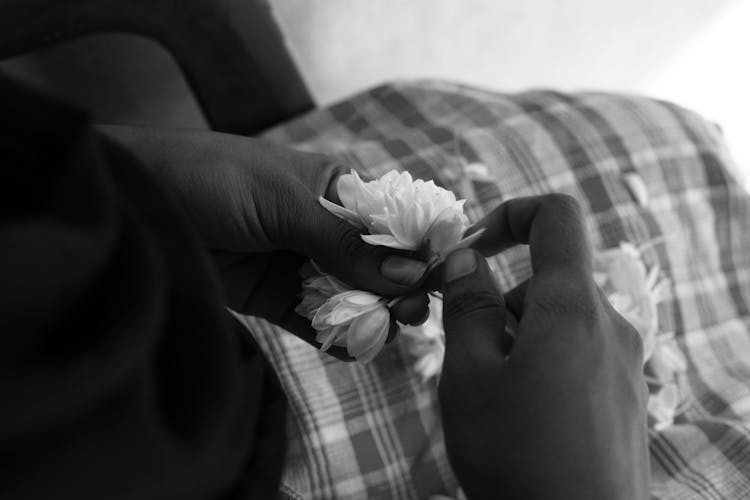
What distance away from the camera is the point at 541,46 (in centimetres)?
155

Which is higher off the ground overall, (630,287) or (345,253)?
(345,253)

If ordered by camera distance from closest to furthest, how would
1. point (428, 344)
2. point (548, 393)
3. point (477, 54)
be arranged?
point (548, 393) → point (428, 344) → point (477, 54)

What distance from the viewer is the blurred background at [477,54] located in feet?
3.77

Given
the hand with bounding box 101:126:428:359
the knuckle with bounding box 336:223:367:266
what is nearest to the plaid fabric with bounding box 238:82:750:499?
the hand with bounding box 101:126:428:359

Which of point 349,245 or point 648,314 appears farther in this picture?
point 648,314

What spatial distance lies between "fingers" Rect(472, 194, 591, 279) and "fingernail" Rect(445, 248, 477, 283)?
5cm

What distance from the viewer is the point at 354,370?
0.80 m

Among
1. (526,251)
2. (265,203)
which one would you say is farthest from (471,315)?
(526,251)

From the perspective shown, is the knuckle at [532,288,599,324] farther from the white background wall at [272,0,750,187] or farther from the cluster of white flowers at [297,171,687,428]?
the white background wall at [272,0,750,187]

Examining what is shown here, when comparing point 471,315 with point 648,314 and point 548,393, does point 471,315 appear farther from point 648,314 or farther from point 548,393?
point 648,314

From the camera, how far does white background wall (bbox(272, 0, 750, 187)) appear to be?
130cm

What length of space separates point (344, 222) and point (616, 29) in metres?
1.34

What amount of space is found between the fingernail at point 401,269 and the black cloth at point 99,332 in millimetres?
240

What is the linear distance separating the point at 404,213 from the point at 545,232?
128 mm
